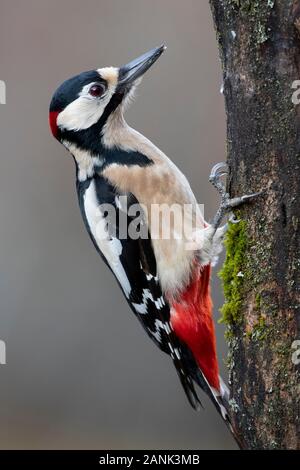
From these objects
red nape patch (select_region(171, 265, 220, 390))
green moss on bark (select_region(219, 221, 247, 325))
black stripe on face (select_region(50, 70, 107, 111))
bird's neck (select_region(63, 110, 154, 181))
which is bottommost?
red nape patch (select_region(171, 265, 220, 390))

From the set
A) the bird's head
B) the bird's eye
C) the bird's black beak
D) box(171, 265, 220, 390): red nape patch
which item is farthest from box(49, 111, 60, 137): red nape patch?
box(171, 265, 220, 390): red nape patch

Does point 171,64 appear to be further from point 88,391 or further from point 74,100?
point 88,391

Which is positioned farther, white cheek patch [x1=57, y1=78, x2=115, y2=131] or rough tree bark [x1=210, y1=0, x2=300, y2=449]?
white cheek patch [x1=57, y1=78, x2=115, y2=131]

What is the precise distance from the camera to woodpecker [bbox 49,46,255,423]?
3.13m

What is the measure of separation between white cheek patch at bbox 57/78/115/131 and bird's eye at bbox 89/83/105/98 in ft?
0.06

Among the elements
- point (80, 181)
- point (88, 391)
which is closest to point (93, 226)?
point (80, 181)

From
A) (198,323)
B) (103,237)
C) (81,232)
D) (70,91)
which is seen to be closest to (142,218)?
(103,237)

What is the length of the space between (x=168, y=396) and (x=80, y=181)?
2.51 meters

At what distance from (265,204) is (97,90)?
1.08 meters

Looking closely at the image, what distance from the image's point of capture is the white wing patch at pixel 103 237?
10.4 feet

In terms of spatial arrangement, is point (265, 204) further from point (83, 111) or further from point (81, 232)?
point (81, 232)

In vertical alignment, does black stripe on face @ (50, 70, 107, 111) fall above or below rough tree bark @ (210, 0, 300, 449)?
above

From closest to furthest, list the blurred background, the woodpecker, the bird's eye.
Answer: the woodpecker < the bird's eye < the blurred background

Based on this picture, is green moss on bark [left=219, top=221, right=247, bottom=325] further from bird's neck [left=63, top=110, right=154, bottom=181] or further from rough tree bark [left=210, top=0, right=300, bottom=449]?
bird's neck [left=63, top=110, right=154, bottom=181]
